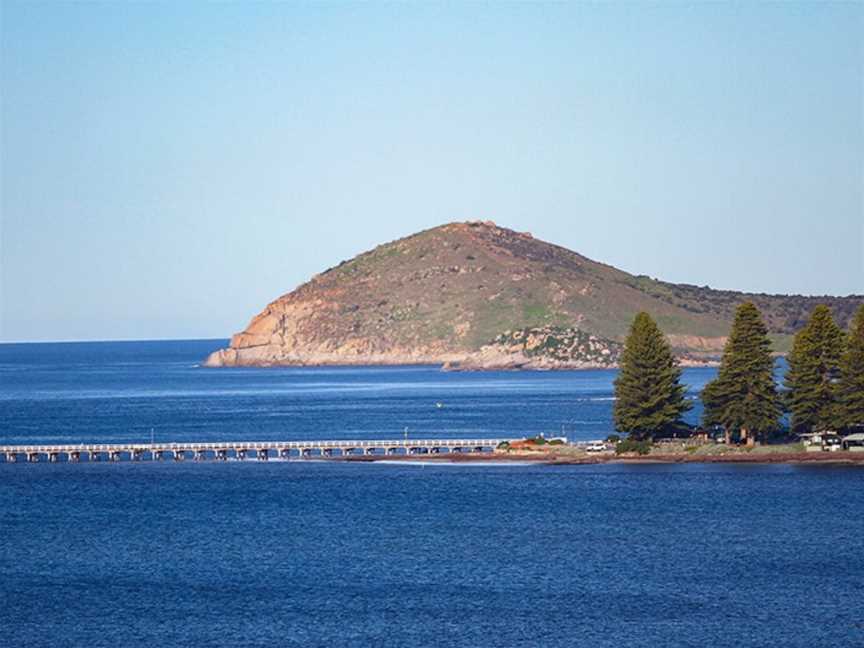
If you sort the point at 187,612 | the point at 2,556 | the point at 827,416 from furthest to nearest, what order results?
the point at 827,416 < the point at 2,556 < the point at 187,612

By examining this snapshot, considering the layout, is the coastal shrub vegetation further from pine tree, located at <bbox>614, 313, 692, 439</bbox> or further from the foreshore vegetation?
pine tree, located at <bbox>614, 313, 692, 439</bbox>

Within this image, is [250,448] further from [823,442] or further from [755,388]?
[823,442]

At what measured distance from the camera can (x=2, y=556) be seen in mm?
86062

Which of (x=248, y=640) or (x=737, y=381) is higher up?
(x=737, y=381)

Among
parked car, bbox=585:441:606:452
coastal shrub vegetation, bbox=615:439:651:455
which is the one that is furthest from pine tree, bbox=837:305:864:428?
parked car, bbox=585:441:606:452

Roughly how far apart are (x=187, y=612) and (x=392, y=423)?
105 metres

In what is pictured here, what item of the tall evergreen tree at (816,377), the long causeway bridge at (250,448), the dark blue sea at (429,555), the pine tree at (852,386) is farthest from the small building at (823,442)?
the long causeway bridge at (250,448)

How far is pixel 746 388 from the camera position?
122m

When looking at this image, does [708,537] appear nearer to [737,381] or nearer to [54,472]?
[737,381]

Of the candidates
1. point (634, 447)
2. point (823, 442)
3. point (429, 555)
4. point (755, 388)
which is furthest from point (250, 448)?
point (429, 555)

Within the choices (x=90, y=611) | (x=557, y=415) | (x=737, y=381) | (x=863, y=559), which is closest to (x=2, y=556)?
(x=90, y=611)

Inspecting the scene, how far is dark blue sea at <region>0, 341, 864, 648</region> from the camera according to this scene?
66000 millimetres

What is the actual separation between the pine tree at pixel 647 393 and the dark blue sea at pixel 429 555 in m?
6.24

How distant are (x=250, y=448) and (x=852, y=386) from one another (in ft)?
168
